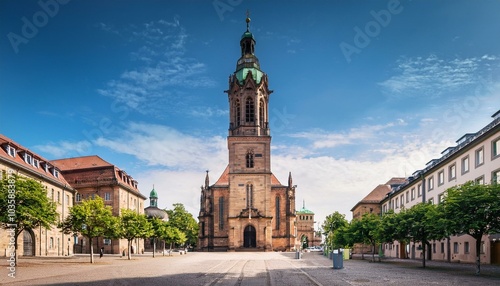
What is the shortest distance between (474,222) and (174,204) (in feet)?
372

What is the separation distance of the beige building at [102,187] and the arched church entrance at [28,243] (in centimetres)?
1885

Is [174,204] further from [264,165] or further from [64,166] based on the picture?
[64,166]

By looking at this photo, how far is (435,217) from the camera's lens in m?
34.1

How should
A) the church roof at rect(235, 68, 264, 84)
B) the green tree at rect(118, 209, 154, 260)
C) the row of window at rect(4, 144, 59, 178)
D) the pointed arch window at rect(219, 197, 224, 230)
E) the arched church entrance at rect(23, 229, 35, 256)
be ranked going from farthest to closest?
the church roof at rect(235, 68, 264, 84), the pointed arch window at rect(219, 197, 224, 230), the green tree at rect(118, 209, 154, 260), the arched church entrance at rect(23, 229, 35, 256), the row of window at rect(4, 144, 59, 178)

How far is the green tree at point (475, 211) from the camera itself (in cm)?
3023

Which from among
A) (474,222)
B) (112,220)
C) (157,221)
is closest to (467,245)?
(474,222)

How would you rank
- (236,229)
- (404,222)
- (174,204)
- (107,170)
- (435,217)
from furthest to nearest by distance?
(174,204) < (236,229) < (107,170) < (404,222) < (435,217)

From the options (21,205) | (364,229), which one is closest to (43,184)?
(21,205)

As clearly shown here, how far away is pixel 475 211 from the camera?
3072cm

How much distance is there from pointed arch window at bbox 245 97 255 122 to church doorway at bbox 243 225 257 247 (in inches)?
877

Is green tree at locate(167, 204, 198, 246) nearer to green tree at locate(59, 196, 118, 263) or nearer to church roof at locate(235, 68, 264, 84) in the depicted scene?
church roof at locate(235, 68, 264, 84)

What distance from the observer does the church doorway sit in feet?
327

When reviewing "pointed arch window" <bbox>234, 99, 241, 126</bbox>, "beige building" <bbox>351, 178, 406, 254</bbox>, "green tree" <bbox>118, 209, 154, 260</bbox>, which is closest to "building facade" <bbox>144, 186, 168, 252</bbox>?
"pointed arch window" <bbox>234, 99, 241, 126</bbox>

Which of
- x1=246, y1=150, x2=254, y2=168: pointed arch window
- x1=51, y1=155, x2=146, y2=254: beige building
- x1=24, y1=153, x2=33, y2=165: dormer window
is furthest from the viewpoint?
x1=246, y1=150, x2=254, y2=168: pointed arch window
